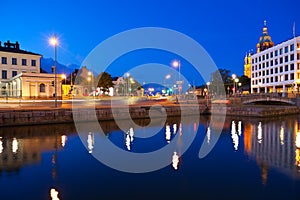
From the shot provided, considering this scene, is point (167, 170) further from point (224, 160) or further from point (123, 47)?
point (123, 47)

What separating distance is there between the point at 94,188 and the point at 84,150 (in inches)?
257

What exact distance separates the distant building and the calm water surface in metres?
34.7

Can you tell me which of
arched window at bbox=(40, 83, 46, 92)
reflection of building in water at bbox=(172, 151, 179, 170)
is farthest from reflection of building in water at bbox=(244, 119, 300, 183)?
arched window at bbox=(40, 83, 46, 92)

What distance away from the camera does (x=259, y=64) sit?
106375 millimetres

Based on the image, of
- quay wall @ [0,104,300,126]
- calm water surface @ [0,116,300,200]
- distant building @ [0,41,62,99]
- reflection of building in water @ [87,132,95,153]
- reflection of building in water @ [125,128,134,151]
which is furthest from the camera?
distant building @ [0,41,62,99]

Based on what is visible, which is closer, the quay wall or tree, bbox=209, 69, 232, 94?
the quay wall

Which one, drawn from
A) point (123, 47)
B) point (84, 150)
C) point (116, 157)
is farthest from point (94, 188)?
point (123, 47)

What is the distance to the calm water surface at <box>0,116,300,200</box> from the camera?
862 cm

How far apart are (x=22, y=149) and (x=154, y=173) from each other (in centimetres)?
857

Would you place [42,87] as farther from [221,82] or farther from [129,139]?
[221,82]

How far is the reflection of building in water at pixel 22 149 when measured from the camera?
12018 millimetres

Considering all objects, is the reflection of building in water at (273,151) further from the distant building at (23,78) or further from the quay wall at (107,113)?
the distant building at (23,78)

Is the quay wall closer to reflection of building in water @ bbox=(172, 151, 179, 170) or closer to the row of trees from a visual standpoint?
reflection of building in water @ bbox=(172, 151, 179, 170)

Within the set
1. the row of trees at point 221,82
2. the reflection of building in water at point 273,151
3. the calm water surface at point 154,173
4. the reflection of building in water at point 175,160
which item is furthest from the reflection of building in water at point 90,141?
the row of trees at point 221,82
